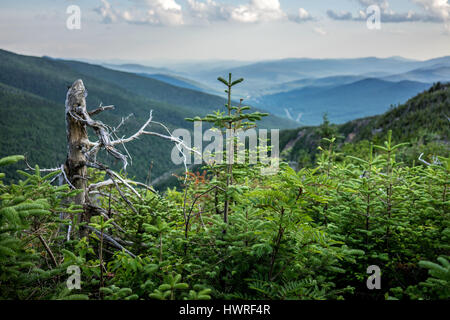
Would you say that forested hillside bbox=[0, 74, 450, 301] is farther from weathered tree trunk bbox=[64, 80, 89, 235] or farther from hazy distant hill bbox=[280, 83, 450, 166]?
hazy distant hill bbox=[280, 83, 450, 166]

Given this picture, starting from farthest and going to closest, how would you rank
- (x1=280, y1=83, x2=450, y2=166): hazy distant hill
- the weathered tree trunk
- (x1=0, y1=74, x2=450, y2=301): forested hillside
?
(x1=280, y1=83, x2=450, y2=166): hazy distant hill, the weathered tree trunk, (x1=0, y1=74, x2=450, y2=301): forested hillside

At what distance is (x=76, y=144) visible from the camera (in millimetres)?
4453

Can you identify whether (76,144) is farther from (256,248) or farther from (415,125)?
(415,125)

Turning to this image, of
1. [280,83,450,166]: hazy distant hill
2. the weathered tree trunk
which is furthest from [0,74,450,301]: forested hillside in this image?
[280,83,450,166]: hazy distant hill

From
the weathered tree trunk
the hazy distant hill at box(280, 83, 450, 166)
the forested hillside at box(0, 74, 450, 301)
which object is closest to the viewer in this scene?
the forested hillside at box(0, 74, 450, 301)

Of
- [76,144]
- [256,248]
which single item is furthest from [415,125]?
[76,144]

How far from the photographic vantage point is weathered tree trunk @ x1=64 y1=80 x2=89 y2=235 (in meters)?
4.36

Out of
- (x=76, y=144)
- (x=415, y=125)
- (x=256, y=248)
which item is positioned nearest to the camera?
(x=256, y=248)

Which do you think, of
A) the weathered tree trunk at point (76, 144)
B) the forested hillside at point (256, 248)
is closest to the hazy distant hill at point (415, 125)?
the forested hillside at point (256, 248)

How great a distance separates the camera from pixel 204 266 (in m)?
Result: 2.92

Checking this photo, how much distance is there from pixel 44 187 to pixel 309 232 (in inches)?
108

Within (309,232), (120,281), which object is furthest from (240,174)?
(120,281)

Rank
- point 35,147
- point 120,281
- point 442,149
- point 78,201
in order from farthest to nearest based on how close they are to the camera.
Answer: point 35,147, point 442,149, point 78,201, point 120,281
